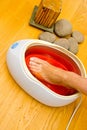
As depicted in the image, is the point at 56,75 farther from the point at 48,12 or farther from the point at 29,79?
the point at 48,12

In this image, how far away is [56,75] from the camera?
1043 mm

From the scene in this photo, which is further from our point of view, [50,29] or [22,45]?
[50,29]

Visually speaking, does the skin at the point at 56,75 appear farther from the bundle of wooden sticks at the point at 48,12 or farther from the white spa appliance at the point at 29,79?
the bundle of wooden sticks at the point at 48,12

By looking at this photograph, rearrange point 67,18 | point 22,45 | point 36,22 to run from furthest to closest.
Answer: point 67,18 < point 36,22 < point 22,45

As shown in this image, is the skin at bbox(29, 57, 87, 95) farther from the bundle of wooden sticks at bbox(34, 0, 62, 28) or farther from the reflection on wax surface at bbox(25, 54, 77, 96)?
the bundle of wooden sticks at bbox(34, 0, 62, 28)

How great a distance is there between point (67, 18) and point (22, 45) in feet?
1.57

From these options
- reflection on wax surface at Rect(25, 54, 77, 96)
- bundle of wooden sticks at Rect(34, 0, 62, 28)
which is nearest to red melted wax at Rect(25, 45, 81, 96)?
reflection on wax surface at Rect(25, 54, 77, 96)

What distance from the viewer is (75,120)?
1083 mm

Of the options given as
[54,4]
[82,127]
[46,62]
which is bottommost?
[82,127]

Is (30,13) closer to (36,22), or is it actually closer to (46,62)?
(36,22)

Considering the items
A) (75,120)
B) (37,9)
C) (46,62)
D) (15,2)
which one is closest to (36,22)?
(37,9)

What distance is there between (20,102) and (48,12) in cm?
48

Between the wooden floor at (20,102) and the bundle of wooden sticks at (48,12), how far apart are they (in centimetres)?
7

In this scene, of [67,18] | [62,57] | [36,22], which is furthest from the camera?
[67,18]
